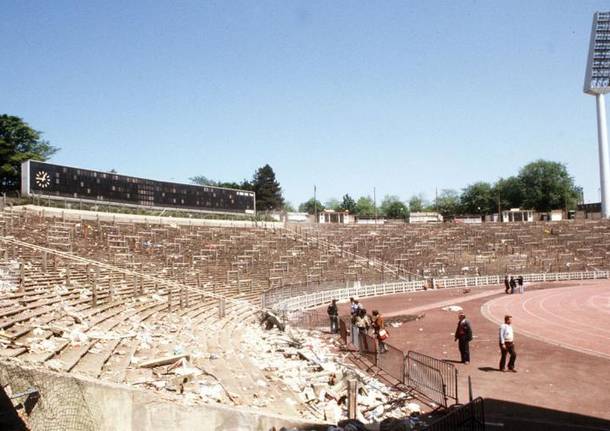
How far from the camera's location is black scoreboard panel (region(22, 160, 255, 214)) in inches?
1561

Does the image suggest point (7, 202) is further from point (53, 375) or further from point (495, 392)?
point (495, 392)

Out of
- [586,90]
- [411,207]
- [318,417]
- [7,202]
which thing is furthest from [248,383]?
[411,207]

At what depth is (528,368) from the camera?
14797mm

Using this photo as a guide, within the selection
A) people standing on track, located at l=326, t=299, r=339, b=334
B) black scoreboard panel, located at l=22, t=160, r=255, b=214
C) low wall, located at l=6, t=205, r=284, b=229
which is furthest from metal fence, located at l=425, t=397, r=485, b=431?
black scoreboard panel, located at l=22, t=160, r=255, b=214

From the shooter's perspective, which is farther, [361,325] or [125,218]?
[125,218]

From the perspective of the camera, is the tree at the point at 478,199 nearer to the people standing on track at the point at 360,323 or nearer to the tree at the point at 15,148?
the tree at the point at 15,148

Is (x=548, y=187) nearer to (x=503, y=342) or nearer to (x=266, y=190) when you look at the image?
(x=266, y=190)

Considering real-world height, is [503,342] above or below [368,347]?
above

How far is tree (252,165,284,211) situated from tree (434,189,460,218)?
49.5 metres

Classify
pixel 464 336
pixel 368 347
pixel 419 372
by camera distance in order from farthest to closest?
pixel 368 347 → pixel 464 336 → pixel 419 372

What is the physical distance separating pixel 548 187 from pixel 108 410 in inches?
4872

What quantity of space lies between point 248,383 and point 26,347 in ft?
15.0

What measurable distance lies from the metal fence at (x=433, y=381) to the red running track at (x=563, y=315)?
23.1 feet

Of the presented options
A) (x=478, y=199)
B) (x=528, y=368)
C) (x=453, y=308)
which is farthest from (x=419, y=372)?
(x=478, y=199)
